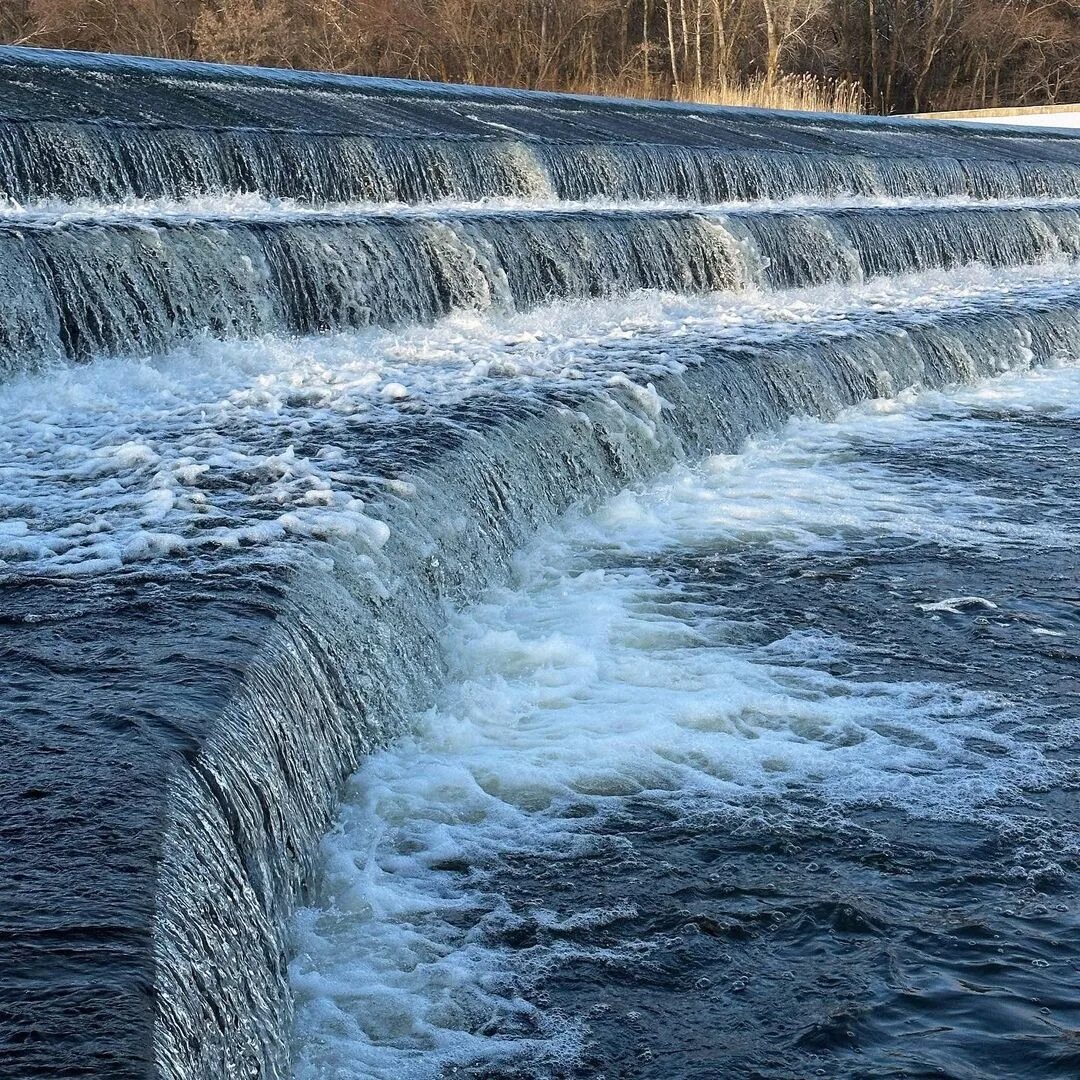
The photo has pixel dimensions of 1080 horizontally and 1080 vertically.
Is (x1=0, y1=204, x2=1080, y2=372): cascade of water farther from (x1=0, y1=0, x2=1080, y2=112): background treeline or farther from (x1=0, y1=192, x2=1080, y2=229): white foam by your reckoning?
(x1=0, y1=0, x2=1080, y2=112): background treeline

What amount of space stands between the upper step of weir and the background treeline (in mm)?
8438

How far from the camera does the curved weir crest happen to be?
315 centimetres

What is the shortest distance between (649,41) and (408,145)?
22737mm

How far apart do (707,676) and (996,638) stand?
4.20ft

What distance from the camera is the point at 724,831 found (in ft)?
14.1

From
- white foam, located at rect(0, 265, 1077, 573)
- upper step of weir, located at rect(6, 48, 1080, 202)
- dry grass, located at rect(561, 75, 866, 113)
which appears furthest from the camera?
dry grass, located at rect(561, 75, 866, 113)

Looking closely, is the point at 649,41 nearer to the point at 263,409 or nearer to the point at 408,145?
the point at 408,145

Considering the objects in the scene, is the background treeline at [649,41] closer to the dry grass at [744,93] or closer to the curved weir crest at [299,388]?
the dry grass at [744,93]

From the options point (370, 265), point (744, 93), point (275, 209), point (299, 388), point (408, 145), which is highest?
point (744, 93)

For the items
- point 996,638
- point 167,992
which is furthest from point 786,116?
point 167,992

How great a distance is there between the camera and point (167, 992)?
2641mm

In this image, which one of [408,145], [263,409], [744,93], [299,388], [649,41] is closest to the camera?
[263,409]

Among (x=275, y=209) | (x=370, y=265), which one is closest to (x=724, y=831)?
(x=370, y=265)

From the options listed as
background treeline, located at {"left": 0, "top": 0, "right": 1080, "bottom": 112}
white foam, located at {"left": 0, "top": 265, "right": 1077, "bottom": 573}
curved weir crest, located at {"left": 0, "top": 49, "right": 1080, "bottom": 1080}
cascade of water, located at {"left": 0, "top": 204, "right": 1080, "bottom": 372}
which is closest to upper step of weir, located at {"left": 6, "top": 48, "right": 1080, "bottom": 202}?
curved weir crest, located at {"left": 0, "top": 49, "right": 1080, "bottom": 1080}
